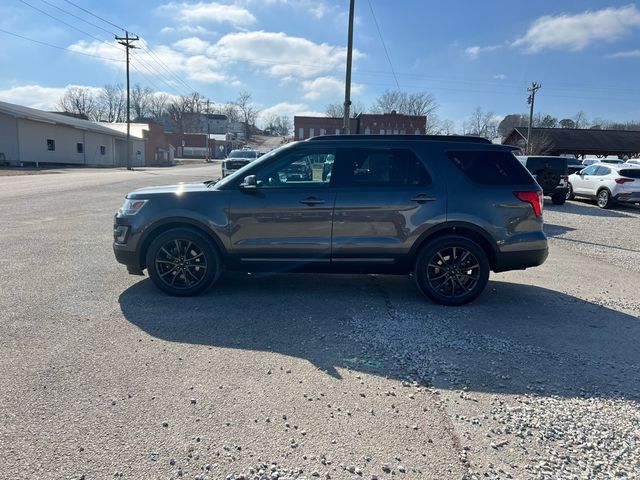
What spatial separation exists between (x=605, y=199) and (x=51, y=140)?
46.1 metres

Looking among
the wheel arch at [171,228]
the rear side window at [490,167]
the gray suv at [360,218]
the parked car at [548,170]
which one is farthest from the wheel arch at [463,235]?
the parked car at [548,170]

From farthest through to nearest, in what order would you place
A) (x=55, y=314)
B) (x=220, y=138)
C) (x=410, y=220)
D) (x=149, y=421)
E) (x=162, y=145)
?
(x=220, y=138) < (x=162, y=145) < (x=410, y=220) < (x=55, y=314) < (x=149, y=421)

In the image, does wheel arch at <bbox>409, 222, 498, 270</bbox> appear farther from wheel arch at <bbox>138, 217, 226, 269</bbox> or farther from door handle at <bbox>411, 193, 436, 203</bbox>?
wheel arch at <bbox>138, 217, 226, 269</bbox>

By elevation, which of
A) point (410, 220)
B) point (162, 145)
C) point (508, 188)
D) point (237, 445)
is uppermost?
point (162, 145)

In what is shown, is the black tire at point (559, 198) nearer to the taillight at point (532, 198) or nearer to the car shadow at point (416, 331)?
the car shadow at point (416, 331)

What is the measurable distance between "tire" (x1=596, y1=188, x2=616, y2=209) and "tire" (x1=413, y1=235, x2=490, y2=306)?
1485cm

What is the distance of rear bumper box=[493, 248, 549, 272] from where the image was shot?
5.29 metres

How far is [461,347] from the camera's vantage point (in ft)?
13.6

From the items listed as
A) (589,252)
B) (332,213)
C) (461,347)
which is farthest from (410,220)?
(589,252)

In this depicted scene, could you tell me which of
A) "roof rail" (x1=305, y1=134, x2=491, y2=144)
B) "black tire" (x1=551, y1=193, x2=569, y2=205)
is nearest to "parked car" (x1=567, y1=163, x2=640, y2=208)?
"black tire" (x1=551, y1=193, x2=569, y2=205)

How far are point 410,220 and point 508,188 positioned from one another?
1254mm

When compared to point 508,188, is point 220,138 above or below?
above

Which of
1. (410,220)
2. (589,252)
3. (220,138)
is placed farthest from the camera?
(220,138)

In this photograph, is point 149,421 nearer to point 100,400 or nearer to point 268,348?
point 100,400
